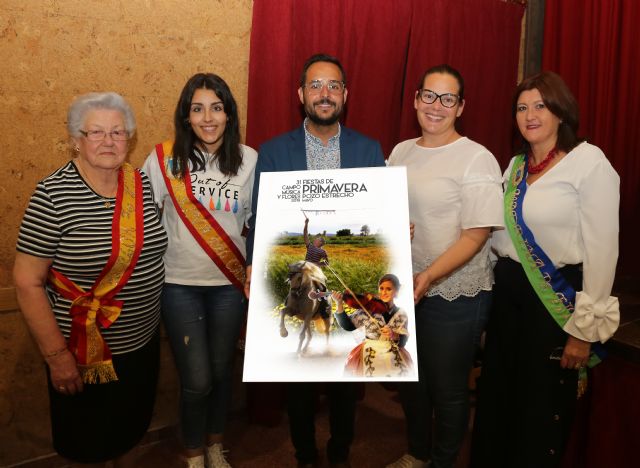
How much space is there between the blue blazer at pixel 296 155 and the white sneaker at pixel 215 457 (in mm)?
894

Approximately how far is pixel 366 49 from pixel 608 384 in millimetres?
1947

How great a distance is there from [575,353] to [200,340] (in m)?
1.34

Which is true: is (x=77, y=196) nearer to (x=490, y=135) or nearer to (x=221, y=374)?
(x=221, y=374)

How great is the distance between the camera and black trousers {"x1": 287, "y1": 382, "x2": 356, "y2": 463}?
1842 mm

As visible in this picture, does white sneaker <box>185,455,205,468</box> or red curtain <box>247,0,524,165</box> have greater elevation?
red curtain <box>247,0,524,165</box>

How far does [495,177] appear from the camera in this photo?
5.17 feet

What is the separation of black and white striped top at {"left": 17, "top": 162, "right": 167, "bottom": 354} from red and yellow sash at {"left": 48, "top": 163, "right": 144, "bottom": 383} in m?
0.02

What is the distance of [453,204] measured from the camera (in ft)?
5.25

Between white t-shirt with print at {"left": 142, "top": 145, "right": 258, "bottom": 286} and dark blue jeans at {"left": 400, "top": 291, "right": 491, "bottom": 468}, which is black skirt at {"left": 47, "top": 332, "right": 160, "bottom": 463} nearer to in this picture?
white t-shirt with print at {"left": 142, "top": 145, "right": 258, "bottom": 286}

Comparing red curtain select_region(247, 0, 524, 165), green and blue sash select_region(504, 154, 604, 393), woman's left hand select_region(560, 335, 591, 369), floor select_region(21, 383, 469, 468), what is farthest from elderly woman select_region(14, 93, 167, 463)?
woman's left hand select_region(560, 335, 591, 369)

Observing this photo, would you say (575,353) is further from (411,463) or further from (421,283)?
(411,463)

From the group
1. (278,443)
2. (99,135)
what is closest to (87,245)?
(99,135)

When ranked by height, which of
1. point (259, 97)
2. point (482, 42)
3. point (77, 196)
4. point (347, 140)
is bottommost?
point (77, 196)

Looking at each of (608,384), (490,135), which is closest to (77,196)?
(608,384)
